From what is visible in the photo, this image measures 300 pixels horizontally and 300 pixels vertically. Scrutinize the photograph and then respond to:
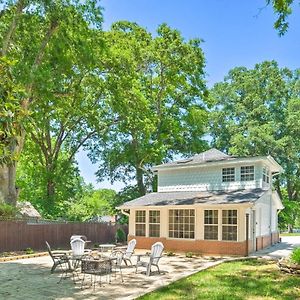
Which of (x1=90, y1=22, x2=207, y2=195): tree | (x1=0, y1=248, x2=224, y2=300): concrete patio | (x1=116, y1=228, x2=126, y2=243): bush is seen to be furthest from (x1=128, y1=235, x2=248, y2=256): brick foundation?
(x1=90, y1=22, x2=207, y2=195): tree

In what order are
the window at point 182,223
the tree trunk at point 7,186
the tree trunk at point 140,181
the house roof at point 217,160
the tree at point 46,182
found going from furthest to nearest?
the tree trunk at point 140,181, the tree at point 46,182, the house roof at point 217,160, the tree trunk at point 7,186, the window at point 182,223

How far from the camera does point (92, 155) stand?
3731cm

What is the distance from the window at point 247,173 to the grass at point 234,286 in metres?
8.17

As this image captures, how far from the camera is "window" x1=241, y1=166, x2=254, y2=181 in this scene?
851 inches

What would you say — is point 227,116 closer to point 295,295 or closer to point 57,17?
point 57,17

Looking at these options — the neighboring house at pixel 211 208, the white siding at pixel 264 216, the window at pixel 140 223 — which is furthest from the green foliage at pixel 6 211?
the white siding at pixel 264 216

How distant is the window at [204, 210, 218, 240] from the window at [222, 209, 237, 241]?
41 cm

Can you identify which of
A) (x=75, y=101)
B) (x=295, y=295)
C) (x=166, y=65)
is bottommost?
(x=295, y=295)

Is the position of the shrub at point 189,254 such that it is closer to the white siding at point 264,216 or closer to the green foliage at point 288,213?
the white siding at point 264,216

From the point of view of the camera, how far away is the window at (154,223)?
21.6 m

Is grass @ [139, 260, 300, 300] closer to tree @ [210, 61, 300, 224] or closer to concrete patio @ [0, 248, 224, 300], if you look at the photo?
concrete patio @ [0, 248, 224, 300]

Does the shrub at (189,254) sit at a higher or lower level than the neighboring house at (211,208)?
lower

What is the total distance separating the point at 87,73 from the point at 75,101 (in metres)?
2.15

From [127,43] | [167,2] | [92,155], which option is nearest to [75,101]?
[127,43]
